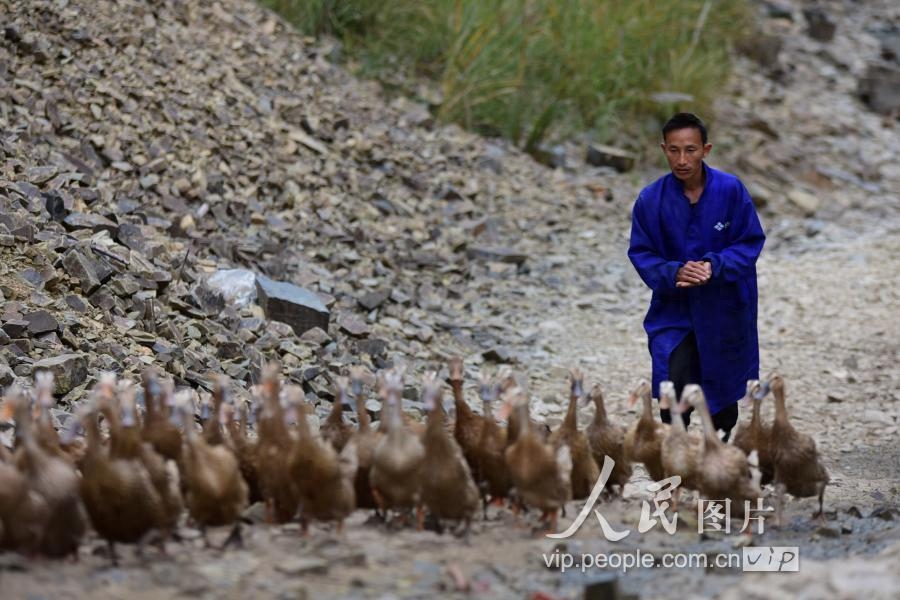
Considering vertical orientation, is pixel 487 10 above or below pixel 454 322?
above

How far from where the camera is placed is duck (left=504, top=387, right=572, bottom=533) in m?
4.36

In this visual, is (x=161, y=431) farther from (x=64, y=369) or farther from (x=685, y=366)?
(x=685, y=366)

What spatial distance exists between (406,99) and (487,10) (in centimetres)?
134

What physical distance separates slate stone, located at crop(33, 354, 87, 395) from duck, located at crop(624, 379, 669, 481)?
103 inches

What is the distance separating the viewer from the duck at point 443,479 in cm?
428

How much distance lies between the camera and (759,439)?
505 centimetres

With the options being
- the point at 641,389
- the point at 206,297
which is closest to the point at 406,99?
the point at 206,297

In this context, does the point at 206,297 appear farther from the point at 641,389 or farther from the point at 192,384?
the point at 641,389

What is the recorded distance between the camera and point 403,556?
4059mm

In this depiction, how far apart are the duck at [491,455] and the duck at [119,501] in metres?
1.35

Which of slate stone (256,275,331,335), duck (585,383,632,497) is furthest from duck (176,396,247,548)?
slate stone (256,275,331,335)

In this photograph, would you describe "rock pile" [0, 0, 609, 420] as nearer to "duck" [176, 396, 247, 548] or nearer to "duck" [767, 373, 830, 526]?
"duck" [176, 396, 247, 548]

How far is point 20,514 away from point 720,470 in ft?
8.12

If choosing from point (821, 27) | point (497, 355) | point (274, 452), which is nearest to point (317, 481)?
point (274, 452)
